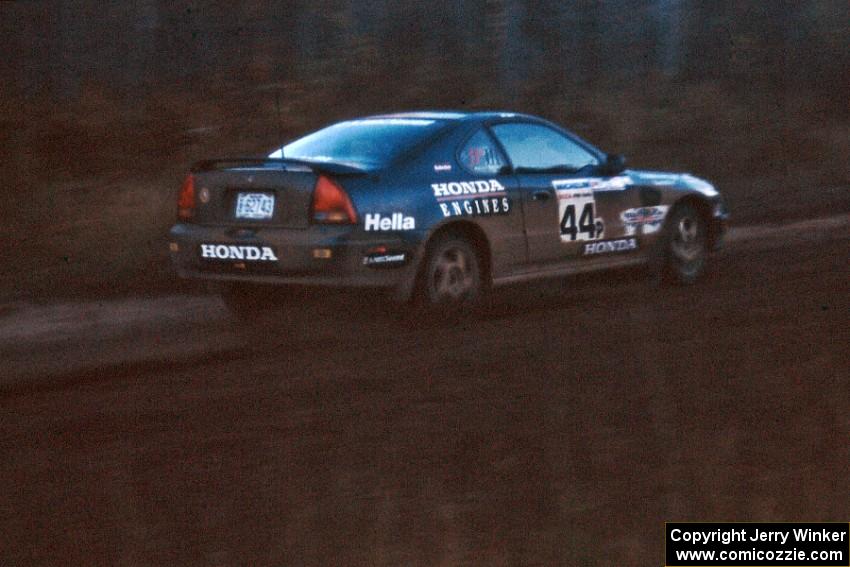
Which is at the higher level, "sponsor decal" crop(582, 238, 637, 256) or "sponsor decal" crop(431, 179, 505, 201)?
"sponsor decal" crop(431, 179, 505, 201)

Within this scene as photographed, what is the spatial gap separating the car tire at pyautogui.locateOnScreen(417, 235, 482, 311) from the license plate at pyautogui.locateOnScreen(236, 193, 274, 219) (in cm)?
103

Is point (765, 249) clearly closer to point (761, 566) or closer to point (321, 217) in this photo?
point (321, 217)

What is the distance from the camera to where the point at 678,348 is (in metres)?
8.77

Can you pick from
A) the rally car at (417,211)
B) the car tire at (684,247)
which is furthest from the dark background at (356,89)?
the car tire at (684,247)

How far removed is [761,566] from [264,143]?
12477mm

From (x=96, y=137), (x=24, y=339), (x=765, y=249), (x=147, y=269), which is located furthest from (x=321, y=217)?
(x=96, y=137)

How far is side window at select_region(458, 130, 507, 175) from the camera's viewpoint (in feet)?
32.3

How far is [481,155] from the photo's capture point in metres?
9.95

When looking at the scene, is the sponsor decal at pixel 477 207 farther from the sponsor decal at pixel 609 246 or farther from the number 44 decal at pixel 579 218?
the sponsor decal at pixel 609 246

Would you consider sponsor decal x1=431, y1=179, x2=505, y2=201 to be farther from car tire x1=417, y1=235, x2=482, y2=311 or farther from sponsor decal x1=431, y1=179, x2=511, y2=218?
car tire x1=417, y1=235, x2=482, y2=311

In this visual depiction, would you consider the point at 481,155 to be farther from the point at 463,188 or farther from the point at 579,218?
the point at 579,218

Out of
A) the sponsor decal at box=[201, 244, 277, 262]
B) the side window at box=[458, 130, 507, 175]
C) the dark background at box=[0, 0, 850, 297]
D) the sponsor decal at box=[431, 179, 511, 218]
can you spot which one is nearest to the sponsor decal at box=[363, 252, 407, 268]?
the sponsor decal at box=[431, 179, 511, 218]

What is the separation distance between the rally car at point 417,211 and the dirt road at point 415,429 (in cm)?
38

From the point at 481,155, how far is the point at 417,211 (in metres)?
0.82
